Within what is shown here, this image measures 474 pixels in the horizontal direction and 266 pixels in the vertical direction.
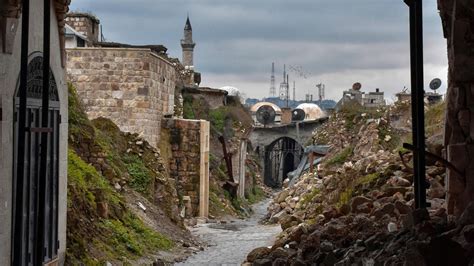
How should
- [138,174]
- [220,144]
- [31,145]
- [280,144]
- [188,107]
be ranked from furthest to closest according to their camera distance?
1. [280,144]
2. [220,144]
3. [188,107]
4. [138,174]
5. [31,145]

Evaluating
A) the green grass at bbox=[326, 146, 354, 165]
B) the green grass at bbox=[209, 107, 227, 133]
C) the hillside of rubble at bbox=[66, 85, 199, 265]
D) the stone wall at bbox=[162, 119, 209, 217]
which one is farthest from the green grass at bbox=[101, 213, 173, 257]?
the green grass at bbox=[209, 107, 227, 133]

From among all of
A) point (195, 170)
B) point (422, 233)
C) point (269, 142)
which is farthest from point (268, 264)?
point (269, 142)

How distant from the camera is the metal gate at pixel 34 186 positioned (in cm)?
690

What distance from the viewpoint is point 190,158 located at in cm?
2131

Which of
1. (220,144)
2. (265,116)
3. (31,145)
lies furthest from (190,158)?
(265,116)

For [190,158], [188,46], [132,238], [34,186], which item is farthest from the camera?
[188,46]

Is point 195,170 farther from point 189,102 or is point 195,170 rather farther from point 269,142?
point 269,142

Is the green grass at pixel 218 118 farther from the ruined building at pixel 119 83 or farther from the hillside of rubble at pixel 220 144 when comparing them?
the ruined building at pixel 119 83

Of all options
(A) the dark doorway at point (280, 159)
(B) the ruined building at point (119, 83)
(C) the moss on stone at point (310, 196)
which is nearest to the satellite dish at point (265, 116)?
(A) the dark doorway at point (280, 159)

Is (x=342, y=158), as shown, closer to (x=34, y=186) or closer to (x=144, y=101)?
(x=144, y=101)

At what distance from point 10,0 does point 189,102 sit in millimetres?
21135

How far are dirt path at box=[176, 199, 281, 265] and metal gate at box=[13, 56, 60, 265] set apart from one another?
4.77 m

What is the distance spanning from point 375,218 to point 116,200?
6243mm

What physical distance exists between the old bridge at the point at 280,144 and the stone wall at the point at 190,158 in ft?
74.1
